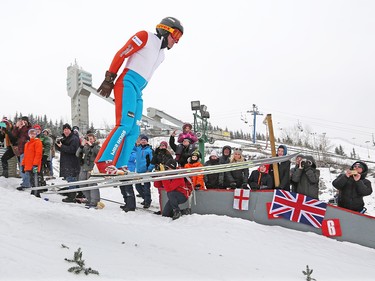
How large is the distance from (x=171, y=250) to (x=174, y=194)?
2.58 meters

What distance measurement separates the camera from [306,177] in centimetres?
621

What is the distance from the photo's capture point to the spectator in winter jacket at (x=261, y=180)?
6715mm

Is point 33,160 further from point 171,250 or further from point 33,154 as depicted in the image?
point 171,250

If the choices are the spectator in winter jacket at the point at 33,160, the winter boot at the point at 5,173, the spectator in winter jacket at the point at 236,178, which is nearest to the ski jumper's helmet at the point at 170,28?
the spectator in winter jacket at the point at 236,178

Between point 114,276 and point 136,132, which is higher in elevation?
point 136,132

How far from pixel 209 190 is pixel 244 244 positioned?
2.08 metres

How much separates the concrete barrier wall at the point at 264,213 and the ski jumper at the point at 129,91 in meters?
3.38

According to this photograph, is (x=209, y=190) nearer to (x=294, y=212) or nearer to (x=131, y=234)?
(x=294, y=212)

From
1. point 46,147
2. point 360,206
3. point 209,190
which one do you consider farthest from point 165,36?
point 46,147

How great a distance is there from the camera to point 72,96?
24266 millimetres

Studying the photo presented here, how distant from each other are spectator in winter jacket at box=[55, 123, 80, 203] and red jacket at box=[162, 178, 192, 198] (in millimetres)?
2348

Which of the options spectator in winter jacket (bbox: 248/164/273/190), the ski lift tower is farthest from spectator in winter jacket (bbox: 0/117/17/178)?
the ski lift tower

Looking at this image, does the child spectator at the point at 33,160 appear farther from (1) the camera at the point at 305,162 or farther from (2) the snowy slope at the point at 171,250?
(1) the camera at the point at 305,162

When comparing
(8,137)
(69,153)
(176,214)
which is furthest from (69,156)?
(176,214)
